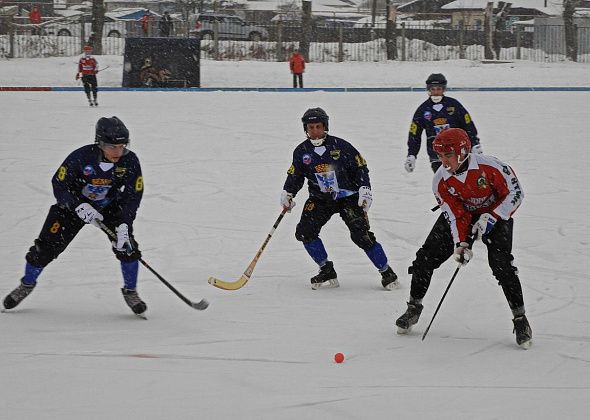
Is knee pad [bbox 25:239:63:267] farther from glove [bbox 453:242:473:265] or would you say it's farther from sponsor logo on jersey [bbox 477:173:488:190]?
sponsor logo on jersey [bbox 477:173:488:190]

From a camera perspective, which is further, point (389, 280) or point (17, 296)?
point (389, 280)

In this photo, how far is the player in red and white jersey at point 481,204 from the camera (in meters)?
5.00

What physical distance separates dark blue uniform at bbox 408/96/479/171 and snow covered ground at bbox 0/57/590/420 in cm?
86

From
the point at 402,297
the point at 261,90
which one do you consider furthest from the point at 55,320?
the point at 261,90

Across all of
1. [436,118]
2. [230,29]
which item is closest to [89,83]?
[436,118]

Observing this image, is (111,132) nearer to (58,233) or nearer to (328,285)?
(58,233)

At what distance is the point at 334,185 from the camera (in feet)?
21.9

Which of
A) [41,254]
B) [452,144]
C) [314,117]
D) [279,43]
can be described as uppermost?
[279,43]

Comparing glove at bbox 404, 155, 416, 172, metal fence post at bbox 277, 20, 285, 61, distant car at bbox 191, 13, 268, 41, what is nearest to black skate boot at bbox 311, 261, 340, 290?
glove at bbox 404, 155, 416, 172

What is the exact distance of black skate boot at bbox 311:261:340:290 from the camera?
677 centimetres

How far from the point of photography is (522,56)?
1292 inches

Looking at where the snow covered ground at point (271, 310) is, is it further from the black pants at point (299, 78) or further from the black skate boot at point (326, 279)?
the black pants at point (299, 78)

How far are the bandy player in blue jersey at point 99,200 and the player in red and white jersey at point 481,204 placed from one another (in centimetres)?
193

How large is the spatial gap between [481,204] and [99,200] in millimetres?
2423
